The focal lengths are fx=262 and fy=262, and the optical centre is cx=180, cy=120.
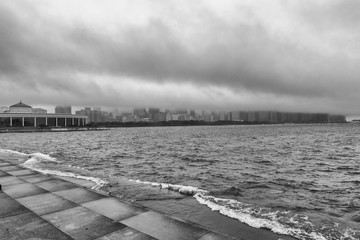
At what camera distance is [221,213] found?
9.99 meters

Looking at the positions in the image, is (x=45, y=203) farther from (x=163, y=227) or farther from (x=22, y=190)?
(x=163, y=227)

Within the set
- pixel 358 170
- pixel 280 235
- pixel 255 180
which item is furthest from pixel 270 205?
pixel 358 170

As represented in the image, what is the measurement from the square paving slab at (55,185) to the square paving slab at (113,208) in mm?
2767

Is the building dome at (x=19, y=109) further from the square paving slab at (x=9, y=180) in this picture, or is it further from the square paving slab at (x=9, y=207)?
the square paving slab at (x=9, y=207)

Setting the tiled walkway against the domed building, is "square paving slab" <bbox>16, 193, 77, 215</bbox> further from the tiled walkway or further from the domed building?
the domed building

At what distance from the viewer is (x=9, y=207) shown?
333 inches

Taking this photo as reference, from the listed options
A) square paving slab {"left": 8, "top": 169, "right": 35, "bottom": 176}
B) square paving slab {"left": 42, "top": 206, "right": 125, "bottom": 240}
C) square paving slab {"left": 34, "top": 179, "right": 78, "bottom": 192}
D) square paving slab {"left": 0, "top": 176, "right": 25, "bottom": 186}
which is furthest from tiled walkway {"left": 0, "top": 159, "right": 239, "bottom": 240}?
square paving slab {"left": 8, "top": 169, "right": 35, "bottom": 176}

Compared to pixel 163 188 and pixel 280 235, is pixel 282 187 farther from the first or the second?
pixel 280 235

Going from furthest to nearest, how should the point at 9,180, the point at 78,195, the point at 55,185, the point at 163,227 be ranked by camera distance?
the point at 9,180
the point at 55,185
the point at 78,195
the point at 163,227

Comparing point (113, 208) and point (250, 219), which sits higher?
point (113, 208)

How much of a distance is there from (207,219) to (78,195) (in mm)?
4993

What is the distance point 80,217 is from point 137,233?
216cm

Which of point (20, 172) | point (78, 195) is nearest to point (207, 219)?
point (78, 195)

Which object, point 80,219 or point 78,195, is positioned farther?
point 78,195
